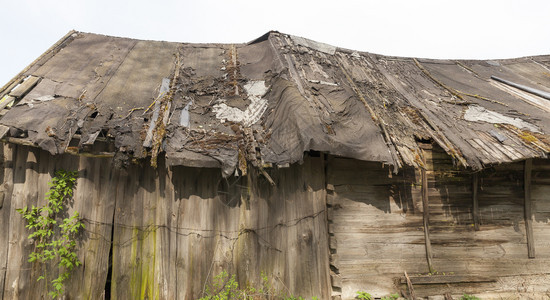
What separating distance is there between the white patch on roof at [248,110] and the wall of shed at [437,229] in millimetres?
1337

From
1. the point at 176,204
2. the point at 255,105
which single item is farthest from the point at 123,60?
the point at 176,204

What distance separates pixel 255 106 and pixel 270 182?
53.9 inches

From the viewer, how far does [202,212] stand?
481 cm

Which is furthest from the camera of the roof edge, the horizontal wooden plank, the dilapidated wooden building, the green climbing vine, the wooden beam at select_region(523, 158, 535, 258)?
the wooden beam at select_region(523, 158, 535, 258)

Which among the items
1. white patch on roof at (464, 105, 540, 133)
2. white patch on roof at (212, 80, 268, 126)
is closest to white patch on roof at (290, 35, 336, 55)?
white patch on roof at (212, 80, 268, 126)

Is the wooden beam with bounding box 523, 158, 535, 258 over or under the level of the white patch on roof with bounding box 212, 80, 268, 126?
under

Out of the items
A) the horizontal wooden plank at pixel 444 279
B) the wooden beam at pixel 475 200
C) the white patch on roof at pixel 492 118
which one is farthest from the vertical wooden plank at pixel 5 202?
the white patch on roof at pixel 492 118

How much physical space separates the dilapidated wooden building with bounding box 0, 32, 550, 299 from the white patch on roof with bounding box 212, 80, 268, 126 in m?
0.03

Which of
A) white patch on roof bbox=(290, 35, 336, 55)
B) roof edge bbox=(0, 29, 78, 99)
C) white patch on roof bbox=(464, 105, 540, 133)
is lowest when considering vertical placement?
white patch on roof bbox=(464, 105, 540, 133)

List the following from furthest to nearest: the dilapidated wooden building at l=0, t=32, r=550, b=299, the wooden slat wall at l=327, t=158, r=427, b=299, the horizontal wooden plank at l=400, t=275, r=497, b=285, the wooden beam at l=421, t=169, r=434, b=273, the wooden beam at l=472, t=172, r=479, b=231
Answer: the wooden beam at l=472, t=172, r=479, b=231 < the wooden beam at l=421, t=169, r=434, b=273 < the horizontal wooden plank at l=400, t=275, r=497, b=285 < the wooden slat wall at l=327, t=158, r=427, b=299 < the dilapidated wooden building at l=0, t=32, r=550, b=299

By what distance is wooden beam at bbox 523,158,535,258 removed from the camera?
5.70 meters

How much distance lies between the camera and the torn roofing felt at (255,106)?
4.46 m

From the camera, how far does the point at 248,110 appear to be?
5.31 m

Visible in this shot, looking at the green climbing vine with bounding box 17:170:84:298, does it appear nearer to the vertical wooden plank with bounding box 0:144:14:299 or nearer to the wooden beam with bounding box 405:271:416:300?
the vertical wooden plank with bounding box 0:144:14:299
